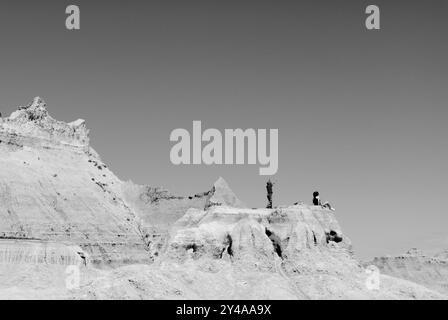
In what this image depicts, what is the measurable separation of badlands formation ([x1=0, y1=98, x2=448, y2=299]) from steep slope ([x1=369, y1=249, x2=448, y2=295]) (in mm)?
311

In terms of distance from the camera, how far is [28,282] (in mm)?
112125

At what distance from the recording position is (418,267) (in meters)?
174

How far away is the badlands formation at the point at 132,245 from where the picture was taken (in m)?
79.0

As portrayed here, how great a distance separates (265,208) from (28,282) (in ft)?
133

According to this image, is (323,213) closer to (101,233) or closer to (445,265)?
(101,233)

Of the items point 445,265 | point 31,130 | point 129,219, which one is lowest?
point 445,265

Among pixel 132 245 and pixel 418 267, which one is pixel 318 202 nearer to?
pixel 132 245

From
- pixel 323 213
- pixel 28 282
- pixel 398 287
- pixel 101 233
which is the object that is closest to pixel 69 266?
pixel 28 282

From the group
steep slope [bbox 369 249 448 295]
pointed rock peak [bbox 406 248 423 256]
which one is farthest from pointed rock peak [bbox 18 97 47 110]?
pointed rock peak [bbox 406 248 423 256]

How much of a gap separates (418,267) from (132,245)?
67.0 m

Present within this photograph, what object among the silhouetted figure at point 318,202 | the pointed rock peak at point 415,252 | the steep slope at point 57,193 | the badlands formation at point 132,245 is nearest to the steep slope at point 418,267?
the pointed rock peak at point 415,252

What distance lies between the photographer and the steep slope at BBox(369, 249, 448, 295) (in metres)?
168

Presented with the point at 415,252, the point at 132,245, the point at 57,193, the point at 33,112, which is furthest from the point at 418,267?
the point at 33,112

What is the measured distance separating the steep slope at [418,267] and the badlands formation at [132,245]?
1.02 ft
